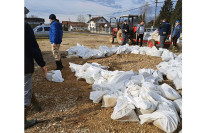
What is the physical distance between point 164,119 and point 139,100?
395mm

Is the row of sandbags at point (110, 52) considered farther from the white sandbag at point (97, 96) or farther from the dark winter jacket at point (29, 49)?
the dark winter jacket at point (29, 49)

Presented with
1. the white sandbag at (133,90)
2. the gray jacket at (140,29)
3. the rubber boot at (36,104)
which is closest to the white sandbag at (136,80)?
the white sandbag at (133,90)

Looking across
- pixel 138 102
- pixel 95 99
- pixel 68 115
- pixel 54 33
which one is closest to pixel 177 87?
pixel 138 102

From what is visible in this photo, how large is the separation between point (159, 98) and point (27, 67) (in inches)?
70.6

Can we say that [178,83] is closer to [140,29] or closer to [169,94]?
[169,94]

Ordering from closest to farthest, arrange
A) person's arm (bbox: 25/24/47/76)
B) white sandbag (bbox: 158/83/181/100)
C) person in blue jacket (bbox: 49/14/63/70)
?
1. person's arm (bbox: 25/24/47/76)
2. white sandbag (bbox: 158/83/181/100)
3. person in blue jacket (bbox: 49/14/63/70)

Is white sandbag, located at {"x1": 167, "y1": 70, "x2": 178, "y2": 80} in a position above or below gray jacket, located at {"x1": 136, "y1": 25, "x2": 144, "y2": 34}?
below

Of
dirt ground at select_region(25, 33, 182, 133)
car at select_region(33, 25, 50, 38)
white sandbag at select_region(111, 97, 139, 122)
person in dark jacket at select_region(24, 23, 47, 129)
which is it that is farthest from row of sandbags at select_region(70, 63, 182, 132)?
car at select_region(33, 25, 50, 38)

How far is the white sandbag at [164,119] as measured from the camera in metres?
1.61

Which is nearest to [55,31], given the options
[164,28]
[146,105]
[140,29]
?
[146,105]

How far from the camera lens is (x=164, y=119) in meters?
1.65

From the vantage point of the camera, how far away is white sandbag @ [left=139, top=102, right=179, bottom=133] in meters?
1.61

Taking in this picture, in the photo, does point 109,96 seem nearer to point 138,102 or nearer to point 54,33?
point 138,102

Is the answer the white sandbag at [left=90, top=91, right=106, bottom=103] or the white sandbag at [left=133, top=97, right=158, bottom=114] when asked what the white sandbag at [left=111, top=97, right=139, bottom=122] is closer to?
the white sandbag at [left=133, top=97, right=158, bottom=114]
